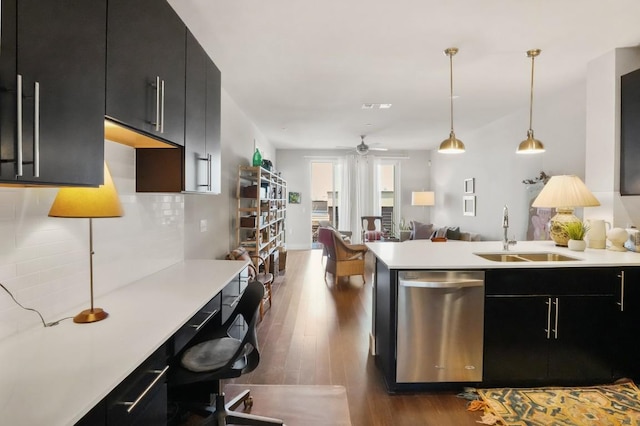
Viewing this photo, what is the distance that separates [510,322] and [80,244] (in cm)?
267

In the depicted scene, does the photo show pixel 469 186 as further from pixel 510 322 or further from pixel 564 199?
pixel 510 322

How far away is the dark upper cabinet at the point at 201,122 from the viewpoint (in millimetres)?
2094

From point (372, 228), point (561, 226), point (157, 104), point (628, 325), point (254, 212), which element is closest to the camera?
point (157, 104)

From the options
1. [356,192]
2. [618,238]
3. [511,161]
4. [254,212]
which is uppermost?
[511,161]

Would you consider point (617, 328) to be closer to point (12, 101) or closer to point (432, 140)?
point (12, 101)

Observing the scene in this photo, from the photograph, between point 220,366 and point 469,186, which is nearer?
point 220,366

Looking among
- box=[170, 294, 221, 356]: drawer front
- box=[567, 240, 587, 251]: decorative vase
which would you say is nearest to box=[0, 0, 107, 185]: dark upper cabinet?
box=[170, 294, 221, 356]: drawer front

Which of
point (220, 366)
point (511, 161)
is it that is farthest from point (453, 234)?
point (220, 366)

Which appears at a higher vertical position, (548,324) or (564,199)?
(564,199)

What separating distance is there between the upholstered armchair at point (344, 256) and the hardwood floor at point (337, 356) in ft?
0.93

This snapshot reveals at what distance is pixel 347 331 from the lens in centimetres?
347

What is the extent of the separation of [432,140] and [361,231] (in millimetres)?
2866

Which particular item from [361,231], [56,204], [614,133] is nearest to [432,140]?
[361,231]

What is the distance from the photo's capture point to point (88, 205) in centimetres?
141
